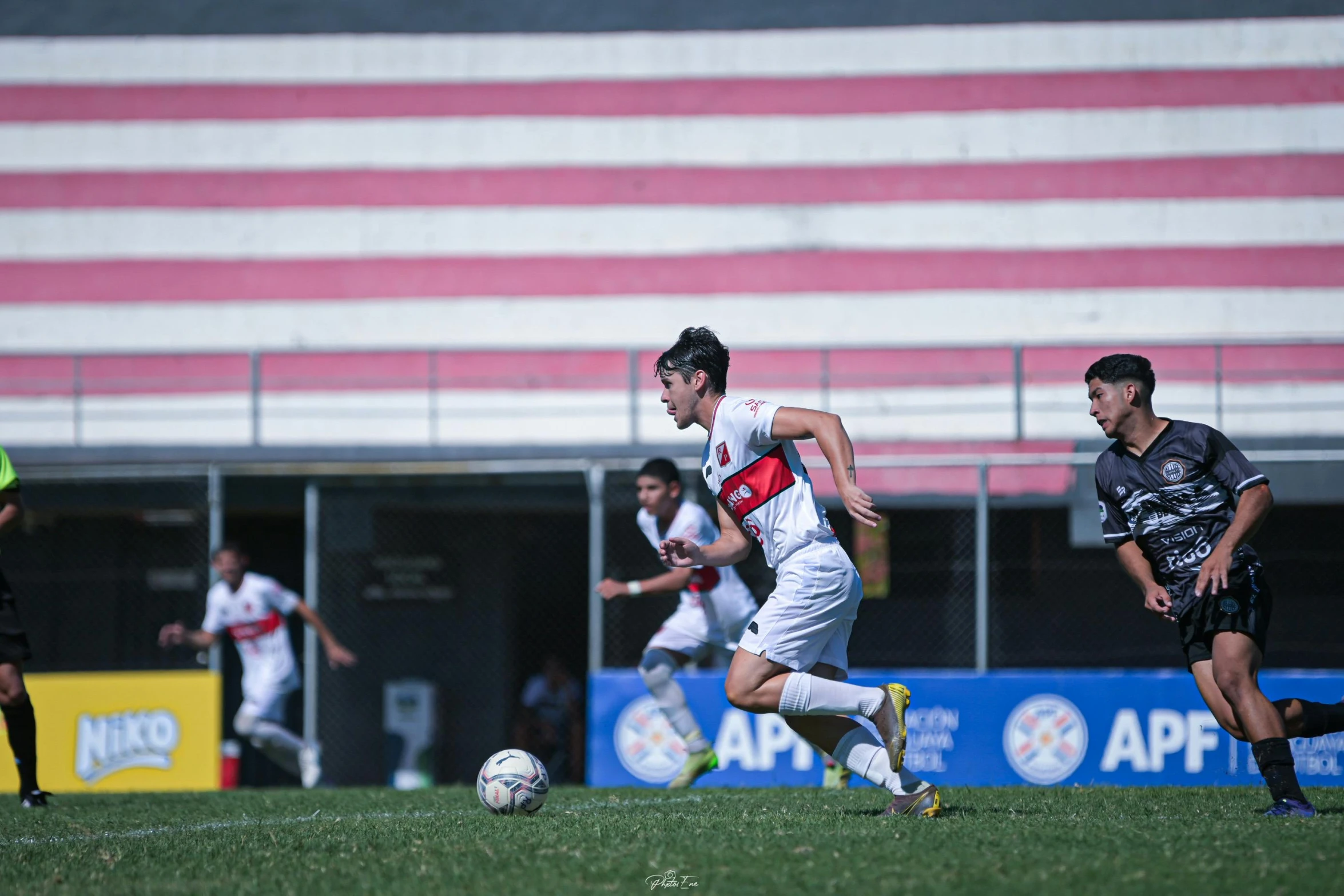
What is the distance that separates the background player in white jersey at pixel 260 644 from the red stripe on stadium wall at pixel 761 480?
7.67m

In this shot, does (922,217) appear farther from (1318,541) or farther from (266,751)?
(266,751)

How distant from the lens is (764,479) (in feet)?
17.8

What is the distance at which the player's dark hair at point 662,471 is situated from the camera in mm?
8617

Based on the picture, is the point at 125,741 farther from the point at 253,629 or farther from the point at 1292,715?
the point at 1292,715

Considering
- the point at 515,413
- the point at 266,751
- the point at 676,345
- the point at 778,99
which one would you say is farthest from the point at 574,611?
the point at 676,345

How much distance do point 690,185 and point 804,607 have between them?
500 inches

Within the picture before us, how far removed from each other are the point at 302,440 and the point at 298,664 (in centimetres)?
281

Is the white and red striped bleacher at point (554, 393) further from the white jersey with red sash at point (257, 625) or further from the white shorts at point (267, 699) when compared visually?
the white shorts at point (267, 699)

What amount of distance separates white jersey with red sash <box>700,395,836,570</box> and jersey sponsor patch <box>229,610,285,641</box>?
8096mm

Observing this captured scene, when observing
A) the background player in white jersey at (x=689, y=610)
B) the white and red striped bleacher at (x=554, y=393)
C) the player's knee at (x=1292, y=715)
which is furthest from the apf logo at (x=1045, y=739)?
the white and red striped bleacher at (x=554, y=393)

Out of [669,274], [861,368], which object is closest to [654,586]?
[861,368]

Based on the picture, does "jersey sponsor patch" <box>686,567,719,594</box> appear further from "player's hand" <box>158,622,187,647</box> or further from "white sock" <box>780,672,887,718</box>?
"player's hand" <box>158,622,187,647</box>

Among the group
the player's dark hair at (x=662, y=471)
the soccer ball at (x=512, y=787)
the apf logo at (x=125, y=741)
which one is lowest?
the apf logo at (x=125, y=741)

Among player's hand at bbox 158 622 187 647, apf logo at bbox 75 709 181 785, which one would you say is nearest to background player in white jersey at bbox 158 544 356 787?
player's hand at bbox 158 622 187 647
